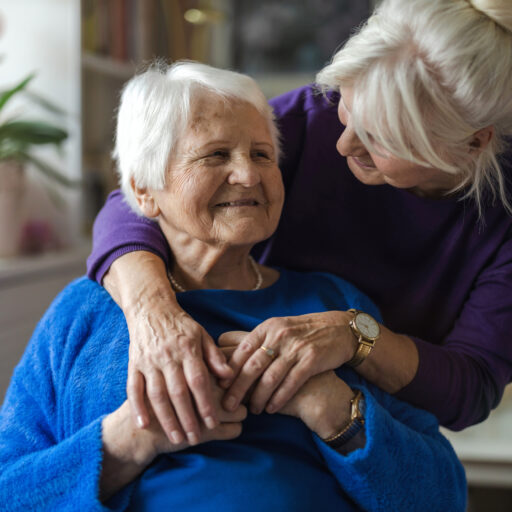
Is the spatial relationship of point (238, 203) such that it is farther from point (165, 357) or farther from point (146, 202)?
point (165, 357)

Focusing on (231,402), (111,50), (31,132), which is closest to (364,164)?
(231,402)

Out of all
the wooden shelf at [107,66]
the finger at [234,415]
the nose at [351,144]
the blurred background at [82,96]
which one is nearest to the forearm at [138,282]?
the finger at [234,415]

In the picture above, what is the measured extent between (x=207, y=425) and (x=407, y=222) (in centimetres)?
73

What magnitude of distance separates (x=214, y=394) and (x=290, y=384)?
0.45 ft

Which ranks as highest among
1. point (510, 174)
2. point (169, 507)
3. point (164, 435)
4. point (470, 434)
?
point (510, 174)

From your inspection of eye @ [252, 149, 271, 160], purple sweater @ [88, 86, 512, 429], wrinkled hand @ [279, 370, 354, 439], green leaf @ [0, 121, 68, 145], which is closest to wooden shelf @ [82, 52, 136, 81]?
green leaf @ [0, 121, 68, 145]

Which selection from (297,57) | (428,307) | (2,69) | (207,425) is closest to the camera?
(207,425)

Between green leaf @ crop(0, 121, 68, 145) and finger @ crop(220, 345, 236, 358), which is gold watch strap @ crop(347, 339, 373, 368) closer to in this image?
finger @ crop(220, 345, 236, 358)

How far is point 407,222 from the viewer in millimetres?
1493

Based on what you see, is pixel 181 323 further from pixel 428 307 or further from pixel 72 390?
pixel 428 307

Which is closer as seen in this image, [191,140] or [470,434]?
[191,140]

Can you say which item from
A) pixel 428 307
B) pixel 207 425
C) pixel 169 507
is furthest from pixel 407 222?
pixel 169 507

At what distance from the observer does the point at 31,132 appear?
2.47 m

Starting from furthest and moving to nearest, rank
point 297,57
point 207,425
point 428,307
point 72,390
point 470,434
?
point 297,57 < point 470,434 < point 428,307 < point 72,390 < point 207,425
